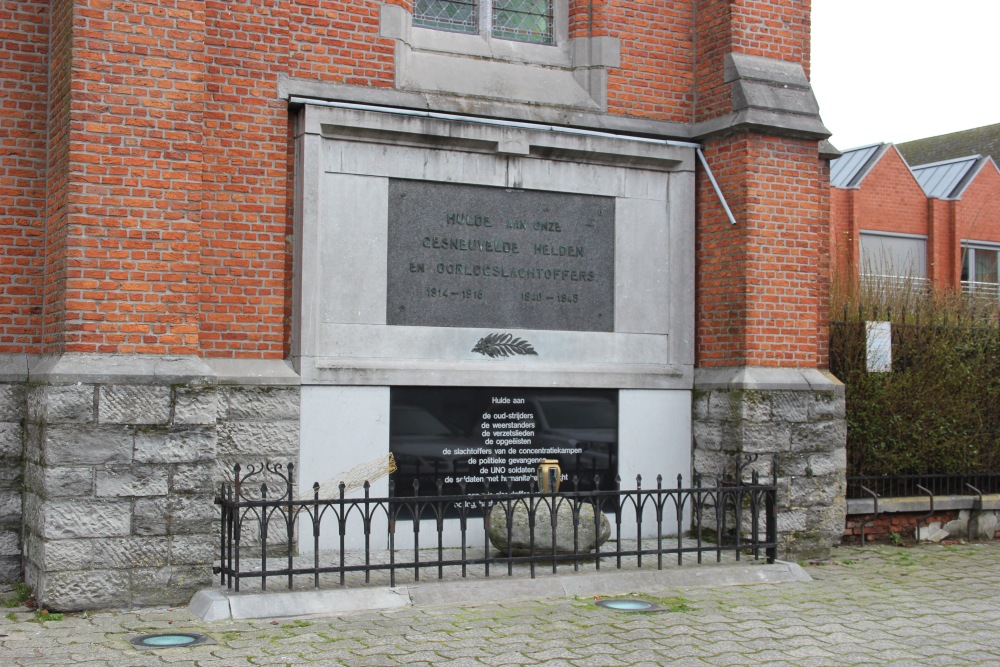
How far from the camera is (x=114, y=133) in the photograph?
25.3 feet

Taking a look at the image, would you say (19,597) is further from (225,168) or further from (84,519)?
(225,168)

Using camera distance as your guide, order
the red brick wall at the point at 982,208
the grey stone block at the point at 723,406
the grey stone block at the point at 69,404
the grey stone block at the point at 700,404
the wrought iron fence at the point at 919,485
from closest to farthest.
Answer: the grey stone block at the point at 69,404 → the grey stone block at the point at 723,406 → the grey stone block at the point at 700,404 → the wrought iron fence at the point at 919,485 → the red brick wall at the point at 982,208

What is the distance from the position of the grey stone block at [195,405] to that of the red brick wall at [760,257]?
4823mm

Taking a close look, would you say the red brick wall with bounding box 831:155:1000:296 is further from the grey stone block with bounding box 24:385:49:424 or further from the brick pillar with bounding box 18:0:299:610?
the grey stone block with bounding box 24:385:49:424

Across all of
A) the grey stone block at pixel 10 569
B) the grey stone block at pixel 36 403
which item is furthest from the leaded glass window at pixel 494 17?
the grey stone block at pixel 10 569

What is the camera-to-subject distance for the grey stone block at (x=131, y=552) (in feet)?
24.3

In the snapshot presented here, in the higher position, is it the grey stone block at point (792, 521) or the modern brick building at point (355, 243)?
the modern brick building at point (355, 243)

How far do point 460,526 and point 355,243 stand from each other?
8.35 ft

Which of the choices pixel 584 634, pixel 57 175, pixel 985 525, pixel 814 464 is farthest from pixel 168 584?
pixel 985 525

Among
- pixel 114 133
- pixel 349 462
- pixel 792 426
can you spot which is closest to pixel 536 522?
pixel 349 462

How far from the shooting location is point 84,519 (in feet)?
24.2

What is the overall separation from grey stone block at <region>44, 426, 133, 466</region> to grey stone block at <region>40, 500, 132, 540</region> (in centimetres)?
29

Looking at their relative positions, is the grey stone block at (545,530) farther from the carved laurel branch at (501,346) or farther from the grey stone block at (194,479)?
the grey stone block at (194,479)

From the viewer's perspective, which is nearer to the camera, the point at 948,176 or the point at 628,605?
the point at 628,605
